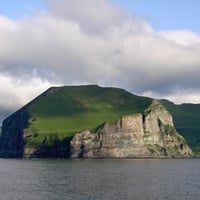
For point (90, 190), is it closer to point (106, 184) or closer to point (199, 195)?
point (106, 184)

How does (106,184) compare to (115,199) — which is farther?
(106,184)

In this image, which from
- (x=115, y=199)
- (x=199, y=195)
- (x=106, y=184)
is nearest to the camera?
(x=115, y=199)

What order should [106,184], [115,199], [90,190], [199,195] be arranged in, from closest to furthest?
1. [115,199]
2. [199,195]
3. [90,190]
4. [106,184]

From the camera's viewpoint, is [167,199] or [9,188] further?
[9,188]

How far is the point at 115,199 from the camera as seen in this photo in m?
102

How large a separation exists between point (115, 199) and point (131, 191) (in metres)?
15.0

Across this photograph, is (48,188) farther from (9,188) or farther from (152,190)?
(152,190)

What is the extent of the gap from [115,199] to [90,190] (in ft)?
61.5

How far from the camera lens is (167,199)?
104 meters

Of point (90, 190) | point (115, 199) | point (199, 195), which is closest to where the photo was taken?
point (115, 199)

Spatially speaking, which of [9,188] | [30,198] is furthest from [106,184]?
[30,198]

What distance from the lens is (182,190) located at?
4823 inches

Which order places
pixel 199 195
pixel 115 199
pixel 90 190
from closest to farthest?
pixel 115 199, pixel 199 195, pixel 90 190

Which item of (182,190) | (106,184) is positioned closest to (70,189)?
(106,184)
